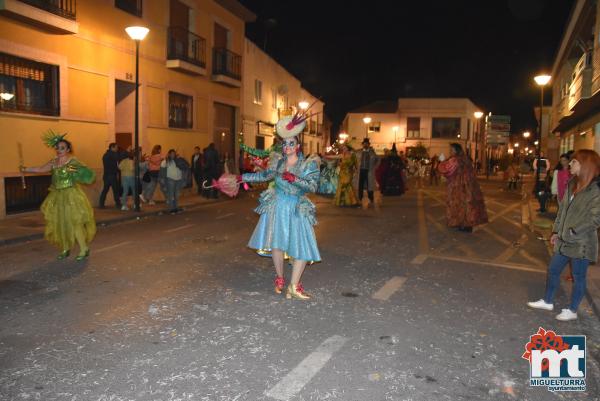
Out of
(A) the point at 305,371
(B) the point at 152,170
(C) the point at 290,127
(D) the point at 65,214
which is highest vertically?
(C) the point at 290,127

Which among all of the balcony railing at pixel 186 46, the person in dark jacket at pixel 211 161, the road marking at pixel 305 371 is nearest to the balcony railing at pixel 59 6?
the balcony railing at pixel 186 46

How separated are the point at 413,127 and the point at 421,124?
0.92 m

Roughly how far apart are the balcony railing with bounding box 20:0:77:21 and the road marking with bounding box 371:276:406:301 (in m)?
10.4

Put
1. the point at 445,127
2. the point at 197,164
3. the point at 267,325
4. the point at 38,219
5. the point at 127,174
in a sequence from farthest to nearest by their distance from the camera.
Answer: the point at 445,127 → the point at 197,164 → the point at 127,174 → the point at 38,219 → the point at 267,325

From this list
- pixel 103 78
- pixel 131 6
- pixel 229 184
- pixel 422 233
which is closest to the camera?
pixel 229 184

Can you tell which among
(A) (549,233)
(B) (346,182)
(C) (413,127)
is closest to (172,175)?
A: (B) (346,182)

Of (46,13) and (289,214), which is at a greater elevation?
(46,13)

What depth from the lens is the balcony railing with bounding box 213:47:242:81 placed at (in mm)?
21422

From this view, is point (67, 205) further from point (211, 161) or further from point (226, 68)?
point (226, 68)

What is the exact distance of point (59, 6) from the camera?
12.9 meters

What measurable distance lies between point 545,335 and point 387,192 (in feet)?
49.8

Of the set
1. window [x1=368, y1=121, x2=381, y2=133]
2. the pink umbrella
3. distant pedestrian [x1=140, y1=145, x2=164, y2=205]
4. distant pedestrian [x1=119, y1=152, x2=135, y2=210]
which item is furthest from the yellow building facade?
window [x1=368, y1=121, x2=381, y2=133]

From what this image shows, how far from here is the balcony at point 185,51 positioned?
18.0 metres

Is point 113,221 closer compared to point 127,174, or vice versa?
point 113,221
